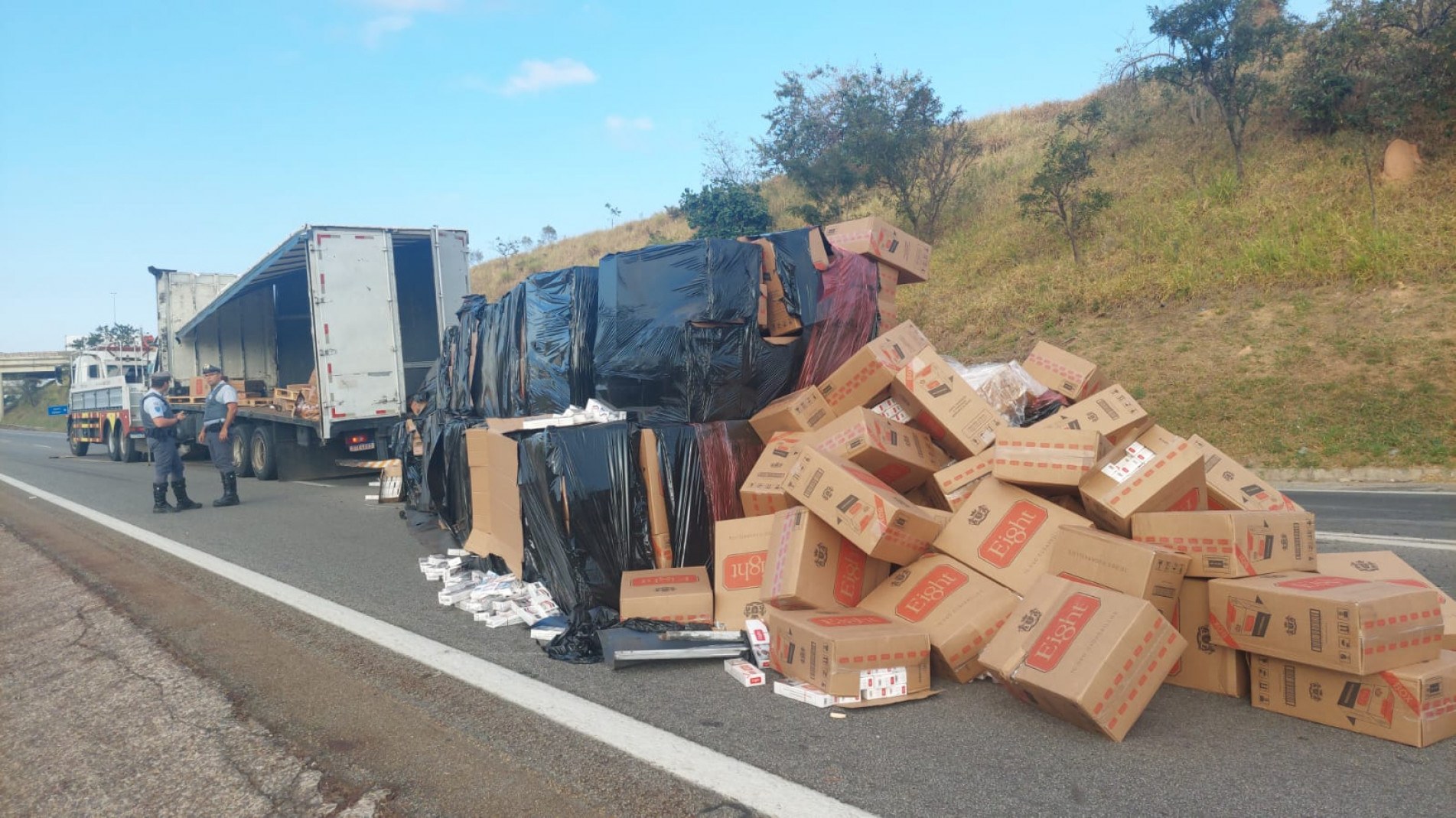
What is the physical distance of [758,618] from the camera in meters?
4.64

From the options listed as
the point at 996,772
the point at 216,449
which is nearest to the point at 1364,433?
the point at 996,772

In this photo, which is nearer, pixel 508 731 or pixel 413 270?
pixel 508 731

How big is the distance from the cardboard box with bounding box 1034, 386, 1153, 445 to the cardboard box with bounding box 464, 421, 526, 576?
3.19 meters

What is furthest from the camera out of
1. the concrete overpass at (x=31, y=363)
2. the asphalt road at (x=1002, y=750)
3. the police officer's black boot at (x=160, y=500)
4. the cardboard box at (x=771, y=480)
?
the concrete overpass at (x=31, y=363)

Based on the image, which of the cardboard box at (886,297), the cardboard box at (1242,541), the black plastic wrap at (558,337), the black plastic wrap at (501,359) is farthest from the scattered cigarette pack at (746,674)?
the black plastic wrap at (501,359)

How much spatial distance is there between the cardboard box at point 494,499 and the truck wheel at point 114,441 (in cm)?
1776

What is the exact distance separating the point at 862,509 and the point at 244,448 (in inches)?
519

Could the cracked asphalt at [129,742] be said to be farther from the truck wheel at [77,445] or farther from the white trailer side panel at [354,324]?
the truck wheel at [77,445]

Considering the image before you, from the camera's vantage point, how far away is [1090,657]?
3.32 m

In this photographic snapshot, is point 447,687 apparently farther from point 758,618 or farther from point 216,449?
point 216,449

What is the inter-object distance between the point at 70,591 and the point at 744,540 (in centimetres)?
492

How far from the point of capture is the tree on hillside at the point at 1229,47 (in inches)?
614

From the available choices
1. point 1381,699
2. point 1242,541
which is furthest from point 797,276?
point 1381,699

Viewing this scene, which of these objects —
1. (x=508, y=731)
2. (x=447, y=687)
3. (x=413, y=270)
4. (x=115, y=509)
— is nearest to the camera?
(x=508, y=731)
